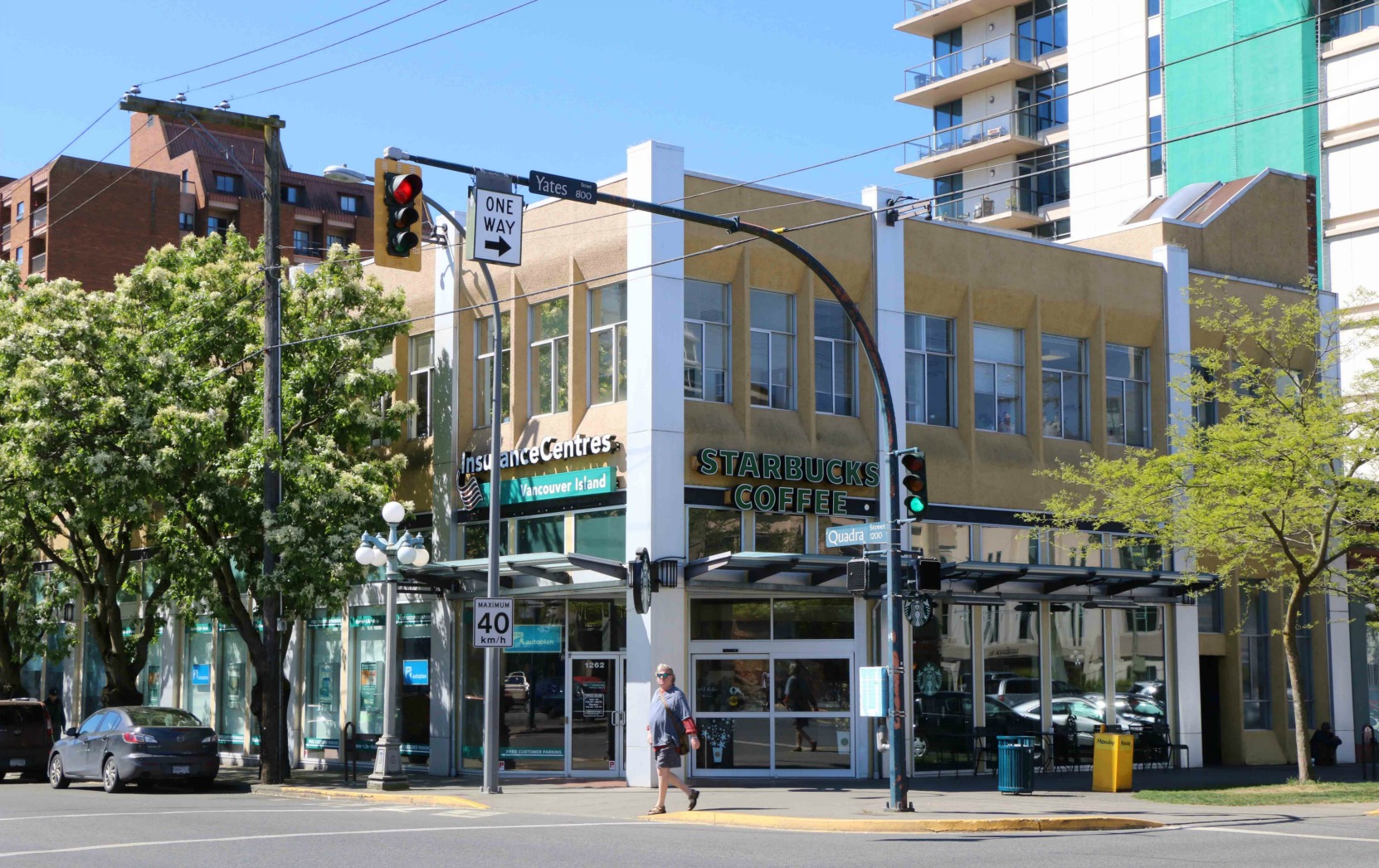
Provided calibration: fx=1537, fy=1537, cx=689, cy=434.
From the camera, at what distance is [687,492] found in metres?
24.6

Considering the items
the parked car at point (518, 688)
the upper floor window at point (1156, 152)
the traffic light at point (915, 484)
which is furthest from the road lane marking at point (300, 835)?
the upper floor window at point (1156, 152)

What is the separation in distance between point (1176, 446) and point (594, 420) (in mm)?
10968

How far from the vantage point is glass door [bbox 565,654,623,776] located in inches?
1011

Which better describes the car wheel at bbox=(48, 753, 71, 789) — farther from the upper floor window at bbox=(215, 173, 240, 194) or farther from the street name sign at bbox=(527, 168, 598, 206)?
the upper floor window at bbox=(215, 173, 240, 194)

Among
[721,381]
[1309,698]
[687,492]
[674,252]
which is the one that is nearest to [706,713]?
[687,492]

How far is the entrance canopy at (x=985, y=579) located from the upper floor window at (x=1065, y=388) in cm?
288

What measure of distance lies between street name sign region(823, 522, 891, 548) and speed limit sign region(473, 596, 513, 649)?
18.1 ft

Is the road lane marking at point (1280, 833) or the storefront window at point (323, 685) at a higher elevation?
the storefront window at point (323, 685)

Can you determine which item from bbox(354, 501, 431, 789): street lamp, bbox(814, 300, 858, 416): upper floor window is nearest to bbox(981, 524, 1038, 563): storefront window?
bbox(814, 300, 858, 416): upper floor window

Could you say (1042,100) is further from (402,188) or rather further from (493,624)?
(402,188)

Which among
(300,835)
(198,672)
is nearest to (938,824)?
(300,835)

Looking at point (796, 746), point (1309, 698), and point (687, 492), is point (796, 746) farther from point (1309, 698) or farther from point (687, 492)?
point (1309, 698)

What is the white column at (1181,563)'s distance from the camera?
29.8 metres

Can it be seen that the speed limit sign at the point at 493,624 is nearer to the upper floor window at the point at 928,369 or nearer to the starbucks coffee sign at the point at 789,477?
the starbucks coffee sign at the point at 789,477
